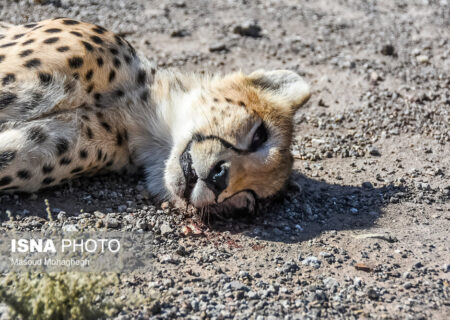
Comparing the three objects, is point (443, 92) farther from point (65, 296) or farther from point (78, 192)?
point (65, 296)

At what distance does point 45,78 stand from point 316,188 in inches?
70.2

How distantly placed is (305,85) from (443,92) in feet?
6.05

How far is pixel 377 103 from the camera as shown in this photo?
4.94 metres

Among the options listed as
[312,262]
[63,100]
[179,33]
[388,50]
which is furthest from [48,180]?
[388,50]

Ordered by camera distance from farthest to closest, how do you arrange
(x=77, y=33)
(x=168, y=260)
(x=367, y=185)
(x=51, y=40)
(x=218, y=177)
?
(x=367, y=185)
(x=77, y=33)
(x=51, y=40)
(x=218, y=177)
(x=168, y=260)

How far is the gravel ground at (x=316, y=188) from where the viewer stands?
8.93ft

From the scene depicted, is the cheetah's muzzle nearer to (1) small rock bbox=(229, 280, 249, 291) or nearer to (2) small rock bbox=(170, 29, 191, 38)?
(1) small rock bbox=(229, 280, 249, 291)

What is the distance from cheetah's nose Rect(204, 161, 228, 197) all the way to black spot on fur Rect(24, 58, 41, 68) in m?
1.11

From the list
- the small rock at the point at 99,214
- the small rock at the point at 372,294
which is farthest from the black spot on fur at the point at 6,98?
the small rock at the point at 372,294

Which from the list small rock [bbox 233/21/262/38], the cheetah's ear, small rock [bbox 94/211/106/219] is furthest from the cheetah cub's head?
small rock [bbox 233/21/262/38]

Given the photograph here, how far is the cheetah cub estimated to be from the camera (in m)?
3.16

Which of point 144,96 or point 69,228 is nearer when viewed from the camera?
point 69,228

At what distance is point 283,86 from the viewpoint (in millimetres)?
3785

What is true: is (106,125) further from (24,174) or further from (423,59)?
(423,59)
